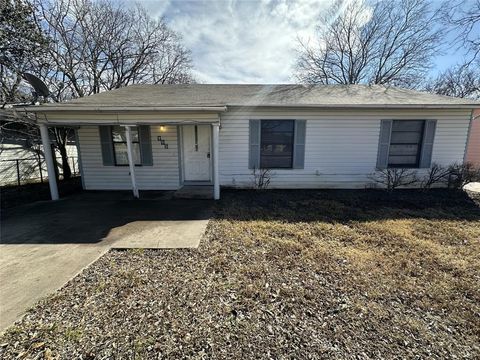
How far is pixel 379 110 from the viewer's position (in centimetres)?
698

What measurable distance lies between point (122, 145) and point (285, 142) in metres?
5.30

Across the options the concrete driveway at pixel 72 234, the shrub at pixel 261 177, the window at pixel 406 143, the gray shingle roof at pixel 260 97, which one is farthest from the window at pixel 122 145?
the window at pixel 406 143

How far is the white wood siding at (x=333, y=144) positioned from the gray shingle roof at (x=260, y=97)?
0.33m

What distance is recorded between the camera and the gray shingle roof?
21.4ft

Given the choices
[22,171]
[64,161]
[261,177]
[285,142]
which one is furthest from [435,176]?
[22,171]

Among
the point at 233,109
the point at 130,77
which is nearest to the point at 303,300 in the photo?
the point at 233,109

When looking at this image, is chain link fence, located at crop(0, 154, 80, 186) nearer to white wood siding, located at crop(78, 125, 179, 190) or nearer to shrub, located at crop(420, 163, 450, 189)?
white wood siding, located at crop(78, 125, 179, 190)

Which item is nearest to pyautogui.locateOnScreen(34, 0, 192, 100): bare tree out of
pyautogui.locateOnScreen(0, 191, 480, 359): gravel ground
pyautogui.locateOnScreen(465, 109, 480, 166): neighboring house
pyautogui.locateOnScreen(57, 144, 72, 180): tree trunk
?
pyautogui.locateOnScreen(57, 144, 72, 180): tree trunk

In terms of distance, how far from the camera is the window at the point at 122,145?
24.0ft

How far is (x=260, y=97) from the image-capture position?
7.55 m

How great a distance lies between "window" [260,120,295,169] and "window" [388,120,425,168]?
3272 millimetres

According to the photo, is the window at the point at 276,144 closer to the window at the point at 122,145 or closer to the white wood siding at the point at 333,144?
the white wood siding at the point at 333,144

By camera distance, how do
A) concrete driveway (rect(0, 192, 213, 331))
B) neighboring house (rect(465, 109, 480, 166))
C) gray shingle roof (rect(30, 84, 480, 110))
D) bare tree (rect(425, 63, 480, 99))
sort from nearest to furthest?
1. concrete driveway (rect(0, 192, 213, 331))
2. gray shingle roof (rect(30, 84, 480, 110))
3. neighboring house (rect(465, 109, 480, 166))
4. bare tree (rect(425, 63, 480, 99))

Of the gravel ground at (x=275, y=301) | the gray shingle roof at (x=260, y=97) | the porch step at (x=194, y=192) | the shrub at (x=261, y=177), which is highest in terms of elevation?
the gray shingle roof at (x=260, y=97)
